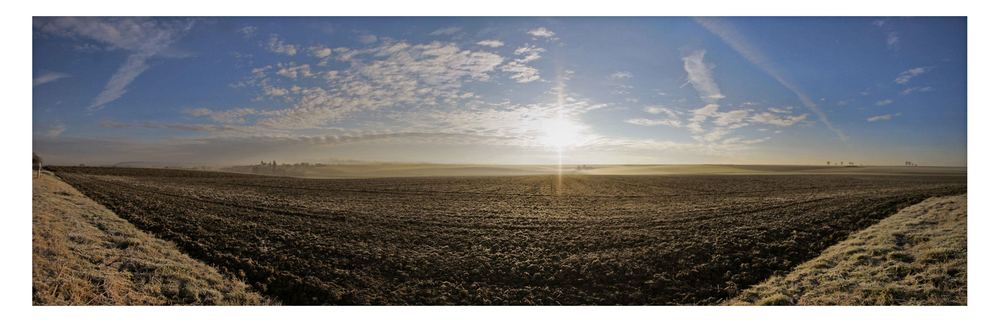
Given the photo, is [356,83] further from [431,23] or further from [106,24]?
[106,24]

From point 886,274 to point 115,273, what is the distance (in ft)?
35.6

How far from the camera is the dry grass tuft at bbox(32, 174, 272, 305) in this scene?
18.7 ft

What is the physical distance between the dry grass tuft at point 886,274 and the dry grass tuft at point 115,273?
7.22 meters

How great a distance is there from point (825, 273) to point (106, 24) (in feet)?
40.9

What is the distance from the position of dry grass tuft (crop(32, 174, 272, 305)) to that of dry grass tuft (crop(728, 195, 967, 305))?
722 centimetres

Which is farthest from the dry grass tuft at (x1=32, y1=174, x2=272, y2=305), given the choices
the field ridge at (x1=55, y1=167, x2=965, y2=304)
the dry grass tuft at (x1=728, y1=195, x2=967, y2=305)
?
the dry grass tuft at (x1=728, y1=195, x2=967, y2=305)

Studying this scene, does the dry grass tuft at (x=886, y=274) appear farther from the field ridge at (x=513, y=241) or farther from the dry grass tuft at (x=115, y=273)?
the dry grass tuft at (x=115, y=273)

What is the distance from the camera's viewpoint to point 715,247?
7.87 meters

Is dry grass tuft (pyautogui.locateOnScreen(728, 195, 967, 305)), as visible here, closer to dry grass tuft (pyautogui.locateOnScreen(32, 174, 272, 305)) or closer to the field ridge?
the field ridge

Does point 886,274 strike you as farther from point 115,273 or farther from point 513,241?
point 115,273

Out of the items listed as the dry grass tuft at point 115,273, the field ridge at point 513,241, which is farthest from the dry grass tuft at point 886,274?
the dry grass tuft at point 115,273

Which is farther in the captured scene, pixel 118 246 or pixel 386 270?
pixel 118 246

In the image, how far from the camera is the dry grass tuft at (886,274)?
5996 millimetres

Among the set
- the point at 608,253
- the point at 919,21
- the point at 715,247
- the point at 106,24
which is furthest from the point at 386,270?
the point at 919,21
